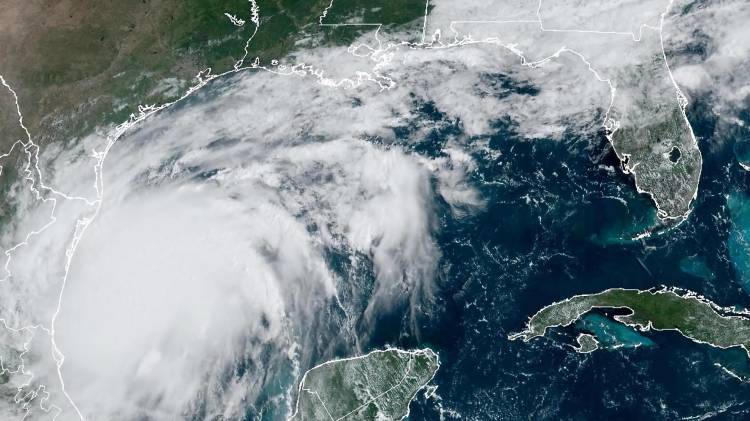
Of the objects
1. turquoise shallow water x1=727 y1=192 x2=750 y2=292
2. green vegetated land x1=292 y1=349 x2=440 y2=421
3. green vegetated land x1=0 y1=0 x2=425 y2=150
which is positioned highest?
green vegetated land x1=0 y1=0 x2=425 y2=150

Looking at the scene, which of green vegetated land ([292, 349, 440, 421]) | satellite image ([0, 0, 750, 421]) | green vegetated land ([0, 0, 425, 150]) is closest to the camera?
satellite image ([0, 0, 750, 421])

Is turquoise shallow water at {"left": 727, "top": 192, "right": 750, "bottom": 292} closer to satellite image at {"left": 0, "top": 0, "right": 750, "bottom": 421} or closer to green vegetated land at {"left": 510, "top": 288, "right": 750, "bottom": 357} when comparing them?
satellite image at {"left": 0, "top": 0, "right": 750, "bottom": 421}

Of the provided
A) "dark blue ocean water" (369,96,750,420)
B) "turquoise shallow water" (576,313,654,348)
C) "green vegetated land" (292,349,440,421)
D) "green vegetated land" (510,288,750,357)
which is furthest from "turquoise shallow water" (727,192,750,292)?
"green vegetated land" (292,349,440,421)

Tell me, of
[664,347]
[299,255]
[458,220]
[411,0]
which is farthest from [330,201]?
[664,347]

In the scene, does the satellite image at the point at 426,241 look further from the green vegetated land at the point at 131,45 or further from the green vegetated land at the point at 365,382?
the green vegetated land at the point at 131,45

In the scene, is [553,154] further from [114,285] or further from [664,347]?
[114,285]

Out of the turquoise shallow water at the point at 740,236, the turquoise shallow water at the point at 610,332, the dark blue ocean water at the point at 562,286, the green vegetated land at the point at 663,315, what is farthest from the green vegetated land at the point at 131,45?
the turquoise shallow water at the point at 740,236
